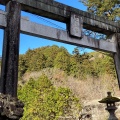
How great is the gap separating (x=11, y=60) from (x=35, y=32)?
99 cm

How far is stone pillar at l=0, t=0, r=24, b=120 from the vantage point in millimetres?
2857

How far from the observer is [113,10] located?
1140 centimetres

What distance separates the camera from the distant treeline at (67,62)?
18.9 metres

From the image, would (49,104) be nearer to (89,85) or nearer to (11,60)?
(11,60)

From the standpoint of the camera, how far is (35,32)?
419 centimetres

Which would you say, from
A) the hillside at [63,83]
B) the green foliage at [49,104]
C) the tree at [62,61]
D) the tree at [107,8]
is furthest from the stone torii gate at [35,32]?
the tree at [62,61]

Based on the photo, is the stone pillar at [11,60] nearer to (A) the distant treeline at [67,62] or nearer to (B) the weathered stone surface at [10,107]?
(B) the weathered stone surface at [10,107]

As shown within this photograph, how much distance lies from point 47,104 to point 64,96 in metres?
0.83

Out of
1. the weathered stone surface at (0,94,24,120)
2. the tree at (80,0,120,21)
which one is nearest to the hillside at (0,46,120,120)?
the tree at (80,0,120,21)

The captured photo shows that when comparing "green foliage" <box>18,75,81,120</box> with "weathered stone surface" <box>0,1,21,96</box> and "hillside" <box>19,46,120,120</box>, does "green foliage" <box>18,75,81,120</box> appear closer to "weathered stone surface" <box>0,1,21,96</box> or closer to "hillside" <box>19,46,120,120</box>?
"hillside" <box>19,46,120,120</box>

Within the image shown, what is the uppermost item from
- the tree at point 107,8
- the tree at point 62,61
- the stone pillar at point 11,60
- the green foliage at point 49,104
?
the tree at point 107,8

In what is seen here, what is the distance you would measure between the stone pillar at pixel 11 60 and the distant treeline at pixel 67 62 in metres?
13.7

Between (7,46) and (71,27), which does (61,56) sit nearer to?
(71,27)

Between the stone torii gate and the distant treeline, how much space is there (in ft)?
38.5
